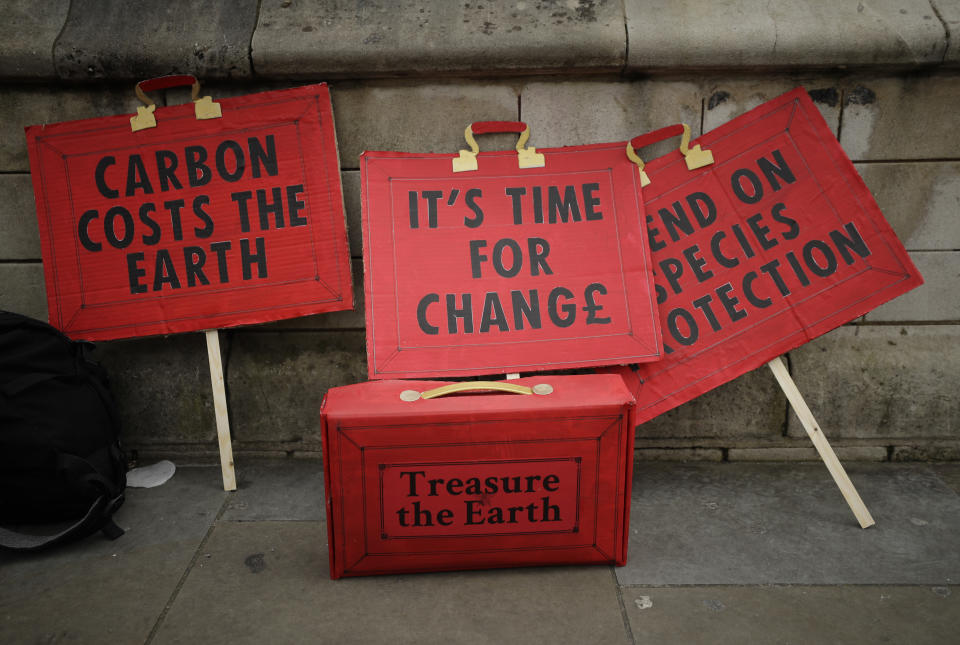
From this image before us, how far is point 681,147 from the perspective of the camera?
2.62 meters

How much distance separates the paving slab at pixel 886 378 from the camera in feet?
9.67

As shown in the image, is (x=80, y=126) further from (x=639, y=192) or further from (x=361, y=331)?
(x=639, y=192)

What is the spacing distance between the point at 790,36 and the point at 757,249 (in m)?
0.86

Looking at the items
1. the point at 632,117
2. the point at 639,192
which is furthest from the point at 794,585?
the point at 632,117

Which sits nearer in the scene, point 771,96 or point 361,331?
point 771,96

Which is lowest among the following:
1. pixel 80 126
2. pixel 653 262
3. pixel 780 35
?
pixel 653 262

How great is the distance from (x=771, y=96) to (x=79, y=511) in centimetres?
316

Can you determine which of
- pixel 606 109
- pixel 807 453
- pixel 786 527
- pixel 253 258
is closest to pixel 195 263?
pixel 253 258

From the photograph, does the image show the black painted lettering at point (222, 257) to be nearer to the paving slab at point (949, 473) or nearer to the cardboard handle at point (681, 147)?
the cardboard handle at point (681, 147)

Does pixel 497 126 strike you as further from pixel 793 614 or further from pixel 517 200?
pixel 793 614

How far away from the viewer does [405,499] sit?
7.07 ft

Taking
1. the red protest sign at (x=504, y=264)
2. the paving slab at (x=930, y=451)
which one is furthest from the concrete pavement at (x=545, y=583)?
the red protest sign at (x=504, y=264)

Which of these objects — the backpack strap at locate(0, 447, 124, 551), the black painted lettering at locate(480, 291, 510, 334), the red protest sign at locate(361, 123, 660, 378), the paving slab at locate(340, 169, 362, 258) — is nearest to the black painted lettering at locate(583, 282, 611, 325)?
the red protest sign at locate(361, 123, 660, 378)

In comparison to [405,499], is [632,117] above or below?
above
